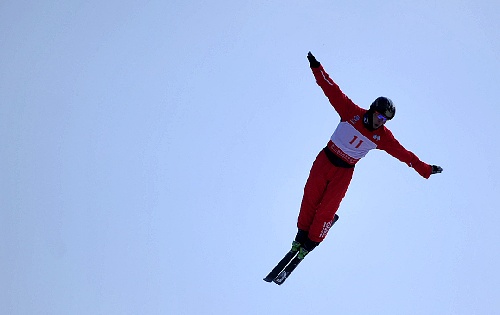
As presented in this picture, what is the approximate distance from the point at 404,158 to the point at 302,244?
305cm

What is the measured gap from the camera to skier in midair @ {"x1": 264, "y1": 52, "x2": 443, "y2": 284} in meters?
14.0

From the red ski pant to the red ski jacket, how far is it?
0.46 meters

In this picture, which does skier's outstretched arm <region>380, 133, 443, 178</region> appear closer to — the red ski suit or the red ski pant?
the red ski suit

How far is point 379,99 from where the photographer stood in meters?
13.7

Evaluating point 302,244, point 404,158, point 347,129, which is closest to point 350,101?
point 347,129

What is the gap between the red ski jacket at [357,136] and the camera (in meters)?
14.2

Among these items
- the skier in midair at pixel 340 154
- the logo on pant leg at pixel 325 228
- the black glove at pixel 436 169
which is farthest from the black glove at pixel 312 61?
the logo on pant leg at pixel 325 228

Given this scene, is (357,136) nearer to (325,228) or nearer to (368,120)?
(368,120)

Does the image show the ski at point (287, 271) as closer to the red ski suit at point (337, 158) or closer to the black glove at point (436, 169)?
the red ski suit at point (337, 158)

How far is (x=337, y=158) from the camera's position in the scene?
1469cm

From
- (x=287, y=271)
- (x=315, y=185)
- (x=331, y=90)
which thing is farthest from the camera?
(x=287, y=271)

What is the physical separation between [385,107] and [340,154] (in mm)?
1535

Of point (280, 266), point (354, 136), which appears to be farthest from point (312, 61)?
point (280, 266)

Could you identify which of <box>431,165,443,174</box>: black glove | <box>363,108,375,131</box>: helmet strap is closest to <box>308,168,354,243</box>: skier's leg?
<box>363,108,375,131</box>: helmet strap
